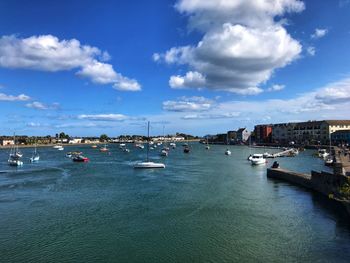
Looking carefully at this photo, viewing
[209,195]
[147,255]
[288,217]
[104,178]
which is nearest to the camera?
[147,255]

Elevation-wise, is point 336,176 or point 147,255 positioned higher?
point 336,176

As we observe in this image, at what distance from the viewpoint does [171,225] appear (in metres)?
30.5

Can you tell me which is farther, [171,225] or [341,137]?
[341,137]

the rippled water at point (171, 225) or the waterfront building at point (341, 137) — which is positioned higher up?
the waterfront building at point (341, 137)

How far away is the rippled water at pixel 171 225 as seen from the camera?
23688 millimetres

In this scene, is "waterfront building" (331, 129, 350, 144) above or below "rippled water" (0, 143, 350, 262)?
above

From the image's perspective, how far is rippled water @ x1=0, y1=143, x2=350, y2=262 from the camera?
2369 cm

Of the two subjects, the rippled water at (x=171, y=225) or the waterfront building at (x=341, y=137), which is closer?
the rippled water at (x=171, y=225)

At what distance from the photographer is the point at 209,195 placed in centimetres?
4500

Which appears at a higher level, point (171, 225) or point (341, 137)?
point (341, 137)

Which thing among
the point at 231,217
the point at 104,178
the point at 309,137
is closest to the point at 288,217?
the point at 231,217

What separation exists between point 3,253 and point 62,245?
12.2 ft

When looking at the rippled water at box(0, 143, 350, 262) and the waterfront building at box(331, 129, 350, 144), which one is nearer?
the rippled water at box(0, 143, 350, 262)

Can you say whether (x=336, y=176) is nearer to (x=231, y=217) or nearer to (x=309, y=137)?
(x=231, y=217)
